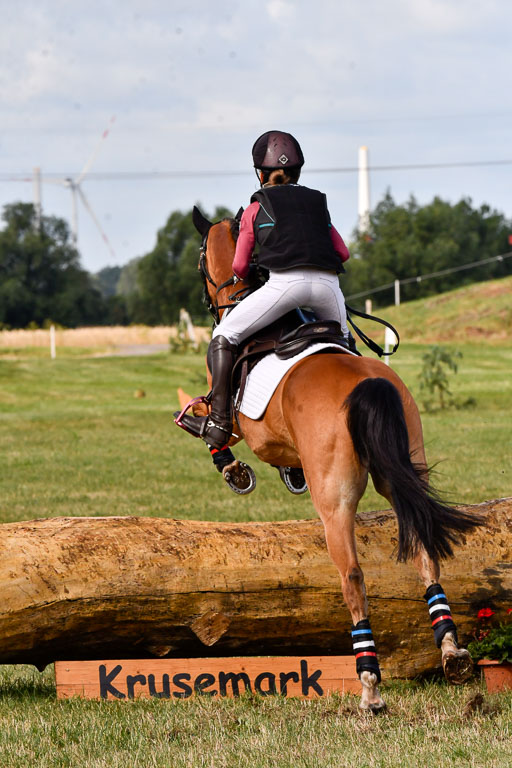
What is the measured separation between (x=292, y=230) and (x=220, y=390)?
1.13 meters

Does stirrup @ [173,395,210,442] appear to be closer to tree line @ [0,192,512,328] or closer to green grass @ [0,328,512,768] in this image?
green grass @ [0,328,512,768]

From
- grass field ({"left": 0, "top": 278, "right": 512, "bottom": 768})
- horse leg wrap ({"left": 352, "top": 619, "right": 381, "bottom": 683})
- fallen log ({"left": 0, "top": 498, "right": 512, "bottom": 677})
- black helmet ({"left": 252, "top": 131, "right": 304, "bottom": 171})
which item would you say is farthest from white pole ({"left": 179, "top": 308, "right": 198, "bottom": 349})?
horse leg wrap ({"left": 352, "top": 619, "right": 381, "bottom": 683})

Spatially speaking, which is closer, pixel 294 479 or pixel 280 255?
pixel 280 255

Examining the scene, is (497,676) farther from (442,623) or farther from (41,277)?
(41,277)

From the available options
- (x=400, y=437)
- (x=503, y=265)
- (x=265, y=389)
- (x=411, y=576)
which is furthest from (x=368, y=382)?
(x=503, y=265)

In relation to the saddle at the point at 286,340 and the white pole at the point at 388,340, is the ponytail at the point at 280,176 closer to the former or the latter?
the saddle at the point at 286,340

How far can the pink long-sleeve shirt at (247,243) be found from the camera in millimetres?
5844

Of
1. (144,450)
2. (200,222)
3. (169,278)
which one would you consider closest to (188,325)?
(144,450)

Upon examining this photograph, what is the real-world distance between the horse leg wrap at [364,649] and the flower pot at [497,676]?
997 mm

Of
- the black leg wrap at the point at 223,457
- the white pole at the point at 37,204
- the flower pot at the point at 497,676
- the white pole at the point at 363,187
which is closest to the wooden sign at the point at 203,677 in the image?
the flower pot at the point at 497,676

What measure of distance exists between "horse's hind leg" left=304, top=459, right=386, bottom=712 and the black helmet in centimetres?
224

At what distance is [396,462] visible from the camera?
4652 millimetres

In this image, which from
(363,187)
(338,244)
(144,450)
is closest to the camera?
(338,244)

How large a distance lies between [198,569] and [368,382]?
1.56 metres
